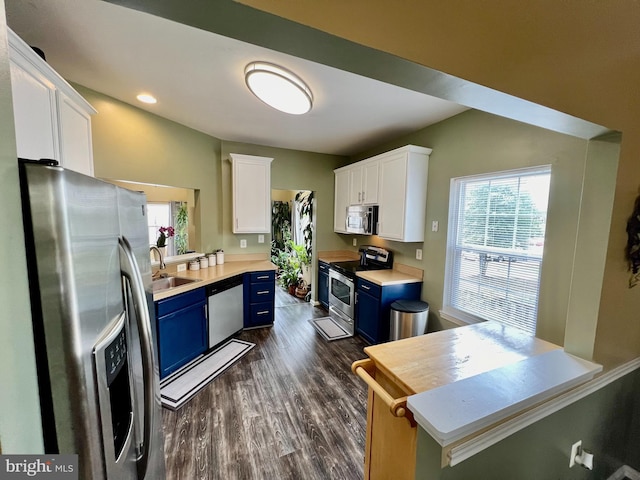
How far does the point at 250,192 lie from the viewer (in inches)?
148

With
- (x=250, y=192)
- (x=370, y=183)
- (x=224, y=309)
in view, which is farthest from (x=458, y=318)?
(x=250, y=192)

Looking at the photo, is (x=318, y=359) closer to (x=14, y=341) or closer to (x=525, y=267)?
(x=525, y=267)

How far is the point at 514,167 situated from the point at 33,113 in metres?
3.13

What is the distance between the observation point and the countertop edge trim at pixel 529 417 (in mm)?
909

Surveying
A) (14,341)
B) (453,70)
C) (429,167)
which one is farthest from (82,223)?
(429,167)

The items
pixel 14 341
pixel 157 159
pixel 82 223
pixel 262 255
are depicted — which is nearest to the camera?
pixel 14 341

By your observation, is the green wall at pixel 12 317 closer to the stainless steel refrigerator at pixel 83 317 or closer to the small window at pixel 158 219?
the stainless steel refrigerator at pixel 83 317

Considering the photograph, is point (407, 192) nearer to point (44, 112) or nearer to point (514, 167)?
point (514, 167)

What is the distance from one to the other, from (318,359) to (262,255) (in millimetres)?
1914

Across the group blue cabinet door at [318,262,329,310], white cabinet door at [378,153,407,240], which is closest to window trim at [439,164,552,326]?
white cabinet door at [378,153,407,240]

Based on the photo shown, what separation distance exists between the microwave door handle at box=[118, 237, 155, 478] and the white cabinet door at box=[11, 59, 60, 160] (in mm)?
854

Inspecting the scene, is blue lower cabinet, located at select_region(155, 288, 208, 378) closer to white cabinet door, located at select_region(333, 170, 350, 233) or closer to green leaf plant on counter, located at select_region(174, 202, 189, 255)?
green leaf plant on counter, located at select_region(174, 202, 189, 255)

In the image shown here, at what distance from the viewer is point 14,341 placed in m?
0.45

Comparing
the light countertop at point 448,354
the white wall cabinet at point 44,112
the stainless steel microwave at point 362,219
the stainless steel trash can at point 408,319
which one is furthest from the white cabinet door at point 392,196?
the white wall cabinet at point 44,112
